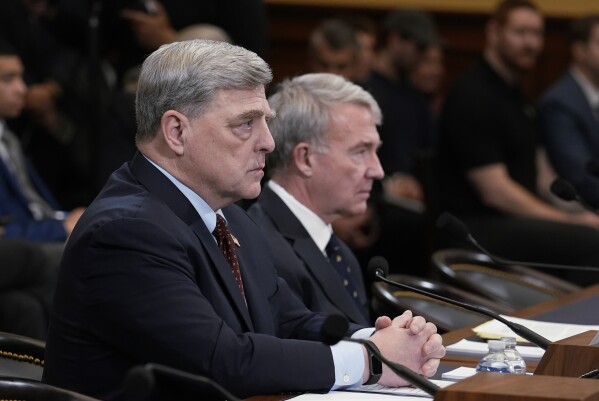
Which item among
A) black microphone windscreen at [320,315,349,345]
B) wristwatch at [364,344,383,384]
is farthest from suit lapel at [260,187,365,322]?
black microphone windscreen at [320,315,349,345]

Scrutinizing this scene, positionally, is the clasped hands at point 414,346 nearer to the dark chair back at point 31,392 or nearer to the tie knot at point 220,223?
the tie knot at point 220,223

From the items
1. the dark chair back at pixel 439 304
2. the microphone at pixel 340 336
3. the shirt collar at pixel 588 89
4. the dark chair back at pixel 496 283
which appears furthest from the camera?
the shirt collar at pixel 588 89

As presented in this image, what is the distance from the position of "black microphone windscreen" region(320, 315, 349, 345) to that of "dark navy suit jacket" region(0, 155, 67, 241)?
241 cm

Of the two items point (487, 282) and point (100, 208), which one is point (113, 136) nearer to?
point (487, 282)

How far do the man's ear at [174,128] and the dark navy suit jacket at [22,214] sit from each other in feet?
6.03

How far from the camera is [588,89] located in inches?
244

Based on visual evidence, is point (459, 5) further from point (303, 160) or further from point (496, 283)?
point (303, 160)

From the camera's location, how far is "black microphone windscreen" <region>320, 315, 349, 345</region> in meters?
1.77

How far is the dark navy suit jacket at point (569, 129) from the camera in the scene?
5.97 m

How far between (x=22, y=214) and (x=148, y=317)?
2680 mm

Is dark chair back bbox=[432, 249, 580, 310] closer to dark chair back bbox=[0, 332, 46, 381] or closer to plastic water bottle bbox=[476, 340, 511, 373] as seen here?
plastic water bottle bbox=[476, 340, 511, 373]

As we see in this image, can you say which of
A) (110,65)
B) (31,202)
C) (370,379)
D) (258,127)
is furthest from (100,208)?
(110,65)

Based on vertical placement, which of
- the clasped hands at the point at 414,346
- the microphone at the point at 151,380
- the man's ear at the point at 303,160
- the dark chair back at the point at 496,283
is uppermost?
the microphone at the point at 151,380

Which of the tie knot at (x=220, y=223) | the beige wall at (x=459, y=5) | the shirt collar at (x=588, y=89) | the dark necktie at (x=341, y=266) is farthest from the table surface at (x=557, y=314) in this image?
the beige wall at (x=459, y=5)
